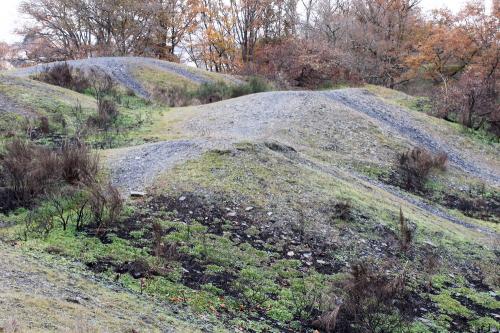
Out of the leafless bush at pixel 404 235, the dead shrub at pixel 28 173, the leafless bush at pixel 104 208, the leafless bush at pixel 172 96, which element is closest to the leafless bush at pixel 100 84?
the leafless bush at pixel 172 96

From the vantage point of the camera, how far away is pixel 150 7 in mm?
37375

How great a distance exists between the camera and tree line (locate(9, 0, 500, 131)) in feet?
95.3

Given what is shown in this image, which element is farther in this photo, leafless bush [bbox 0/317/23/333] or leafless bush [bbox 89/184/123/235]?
leafless bush [bbox 89/184/123/235]

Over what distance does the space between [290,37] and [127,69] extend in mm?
16517

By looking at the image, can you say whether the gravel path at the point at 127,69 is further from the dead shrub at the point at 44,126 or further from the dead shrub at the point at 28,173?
the dead shrub at the point at 28,173

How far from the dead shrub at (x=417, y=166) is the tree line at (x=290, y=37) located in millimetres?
11998

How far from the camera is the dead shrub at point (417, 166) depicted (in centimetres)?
1209

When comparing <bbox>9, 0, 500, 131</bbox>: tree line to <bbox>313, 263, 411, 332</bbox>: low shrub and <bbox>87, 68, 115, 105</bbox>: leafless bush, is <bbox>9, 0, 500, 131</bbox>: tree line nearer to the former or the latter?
<bbox>87, 68, 115, 105</bbox>: leafless bush

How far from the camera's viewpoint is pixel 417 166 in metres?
12.6

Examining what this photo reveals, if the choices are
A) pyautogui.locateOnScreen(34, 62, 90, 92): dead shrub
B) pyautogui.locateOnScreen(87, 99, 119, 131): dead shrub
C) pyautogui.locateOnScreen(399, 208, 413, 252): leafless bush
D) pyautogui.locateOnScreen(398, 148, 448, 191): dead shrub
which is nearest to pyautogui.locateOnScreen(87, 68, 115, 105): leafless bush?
pyautogui.locateOnScreen(34, 62, 90, 92): dead shrub

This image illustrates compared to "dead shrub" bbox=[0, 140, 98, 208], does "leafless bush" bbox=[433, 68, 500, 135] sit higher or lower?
higher

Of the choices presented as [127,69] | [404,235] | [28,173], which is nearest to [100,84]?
[127,69]

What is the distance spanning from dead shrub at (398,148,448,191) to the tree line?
39.4 ft

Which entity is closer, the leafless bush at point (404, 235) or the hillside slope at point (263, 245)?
the hillside slope at point (263, 245)
